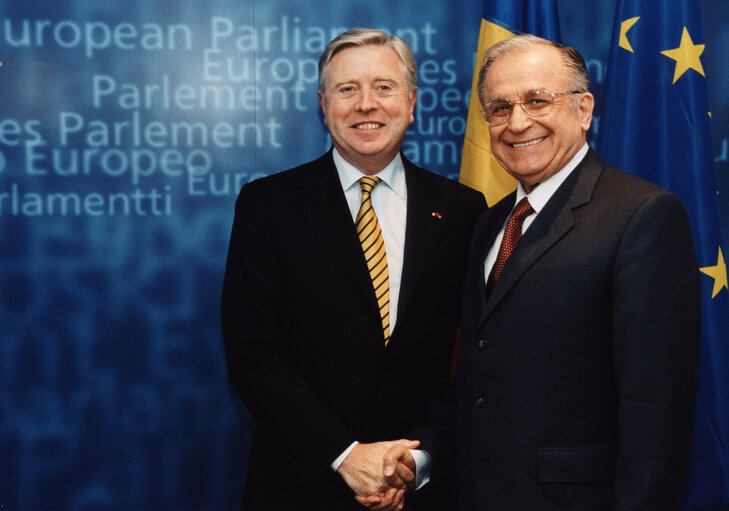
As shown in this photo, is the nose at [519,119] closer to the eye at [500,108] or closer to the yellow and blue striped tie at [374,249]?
the eye at [500,108]

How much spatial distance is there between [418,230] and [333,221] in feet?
0.81

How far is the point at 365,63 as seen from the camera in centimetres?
182

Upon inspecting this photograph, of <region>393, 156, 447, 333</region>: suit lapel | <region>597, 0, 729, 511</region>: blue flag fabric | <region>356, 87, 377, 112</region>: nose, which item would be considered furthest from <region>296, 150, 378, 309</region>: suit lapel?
<region>597, 0, 729, 511</region>: blue flag fabric

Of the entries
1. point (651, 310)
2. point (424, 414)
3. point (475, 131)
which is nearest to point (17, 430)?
point (424, 414)

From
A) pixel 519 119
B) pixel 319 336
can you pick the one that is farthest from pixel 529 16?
pixel 319 336

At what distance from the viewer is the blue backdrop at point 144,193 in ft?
8.18

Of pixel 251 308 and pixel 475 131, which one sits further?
pixel 475 131

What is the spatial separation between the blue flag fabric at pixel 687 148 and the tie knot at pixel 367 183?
0.96m

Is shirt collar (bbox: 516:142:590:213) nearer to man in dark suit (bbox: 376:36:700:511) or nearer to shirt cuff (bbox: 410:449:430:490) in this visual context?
man in dark suit (bbox: 376:36:700:511)

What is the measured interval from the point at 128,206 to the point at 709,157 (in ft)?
7.22

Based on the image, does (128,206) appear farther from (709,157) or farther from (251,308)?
(709,157)

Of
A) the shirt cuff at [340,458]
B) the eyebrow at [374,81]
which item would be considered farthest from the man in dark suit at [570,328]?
the eyebrow at [374,81]

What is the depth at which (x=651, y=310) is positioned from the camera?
1.24 meters

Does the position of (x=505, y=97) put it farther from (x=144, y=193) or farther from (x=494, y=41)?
(x=144, y=193)
